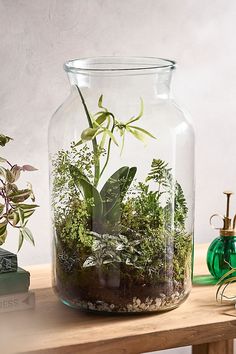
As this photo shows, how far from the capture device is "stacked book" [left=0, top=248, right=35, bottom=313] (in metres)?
1.49

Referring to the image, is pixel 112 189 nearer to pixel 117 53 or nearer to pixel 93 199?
pixel 93 199

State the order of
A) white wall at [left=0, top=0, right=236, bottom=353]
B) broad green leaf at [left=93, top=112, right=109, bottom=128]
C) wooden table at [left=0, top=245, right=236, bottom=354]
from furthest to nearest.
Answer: white wall at [left=0, top=0, right=236, bottom=353]
broad green leaf at [left=93, top=112, right=109, bottom=128]
wooden table at [left=0, top=245, right=236, bottom=354]

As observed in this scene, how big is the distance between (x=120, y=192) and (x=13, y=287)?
27cm

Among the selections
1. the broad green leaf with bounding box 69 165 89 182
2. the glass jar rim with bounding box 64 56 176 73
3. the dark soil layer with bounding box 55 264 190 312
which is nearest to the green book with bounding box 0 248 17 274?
the dark soil layer with bounding box 55 264 190 312

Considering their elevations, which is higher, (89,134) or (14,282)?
(89,134)

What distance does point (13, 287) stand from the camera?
150cm

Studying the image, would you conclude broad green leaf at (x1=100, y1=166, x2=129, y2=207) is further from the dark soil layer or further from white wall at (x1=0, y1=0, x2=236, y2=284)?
white wall at (x1=0, y1=0, x2=236, y2=284)

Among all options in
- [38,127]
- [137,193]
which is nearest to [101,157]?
[137,193]

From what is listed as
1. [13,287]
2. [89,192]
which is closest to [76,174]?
[89,192]

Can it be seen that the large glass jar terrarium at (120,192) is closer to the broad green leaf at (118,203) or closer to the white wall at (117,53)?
the broad green leaf at (118,203)

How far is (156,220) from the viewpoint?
4.79 ft

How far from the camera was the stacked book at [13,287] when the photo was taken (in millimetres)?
1492

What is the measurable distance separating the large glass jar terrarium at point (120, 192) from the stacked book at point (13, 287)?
6 cm

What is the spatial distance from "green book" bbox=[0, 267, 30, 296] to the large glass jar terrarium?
6 centimetres
